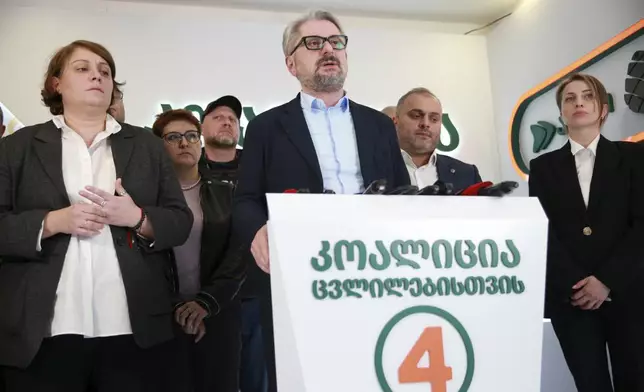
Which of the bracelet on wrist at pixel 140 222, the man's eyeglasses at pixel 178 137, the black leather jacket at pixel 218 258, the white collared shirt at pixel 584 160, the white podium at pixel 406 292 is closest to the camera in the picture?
the white podium at pixel 406 292

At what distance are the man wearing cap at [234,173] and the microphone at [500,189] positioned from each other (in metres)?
1.12

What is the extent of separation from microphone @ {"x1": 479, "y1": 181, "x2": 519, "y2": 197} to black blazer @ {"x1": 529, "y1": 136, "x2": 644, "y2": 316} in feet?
2.91

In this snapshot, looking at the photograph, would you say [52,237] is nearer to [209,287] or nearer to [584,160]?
[209,287]

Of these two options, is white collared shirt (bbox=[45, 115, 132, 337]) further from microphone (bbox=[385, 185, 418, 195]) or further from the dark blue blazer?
microphone (bbox=[385, 185, 418, 195])

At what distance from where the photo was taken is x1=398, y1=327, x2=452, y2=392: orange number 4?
1182 millimetres

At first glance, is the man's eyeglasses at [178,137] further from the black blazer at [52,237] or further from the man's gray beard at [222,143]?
the black blazer at [52,237]

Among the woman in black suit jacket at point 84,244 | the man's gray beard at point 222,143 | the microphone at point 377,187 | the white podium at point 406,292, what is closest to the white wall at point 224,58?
the man's gray beard at point 222,143

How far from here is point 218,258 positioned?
222cm

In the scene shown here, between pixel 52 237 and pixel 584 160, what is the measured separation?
187 centimetres

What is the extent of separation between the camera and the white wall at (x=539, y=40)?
4359mm

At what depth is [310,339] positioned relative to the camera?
1.13 m

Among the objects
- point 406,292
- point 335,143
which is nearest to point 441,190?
point 406,292

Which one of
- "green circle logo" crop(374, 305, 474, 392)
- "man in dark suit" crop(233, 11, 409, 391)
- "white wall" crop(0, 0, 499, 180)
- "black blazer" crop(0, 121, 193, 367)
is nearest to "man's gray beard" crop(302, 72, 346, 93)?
"man in dark suit" crop(233, 11, 409, 391)

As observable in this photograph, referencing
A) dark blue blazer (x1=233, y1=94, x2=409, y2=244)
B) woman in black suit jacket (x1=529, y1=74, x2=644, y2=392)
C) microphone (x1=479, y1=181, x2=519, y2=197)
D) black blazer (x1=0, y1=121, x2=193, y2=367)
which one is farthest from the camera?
woman in black suit jacket (x1=529, y1=74, x2=644, y2=392)
